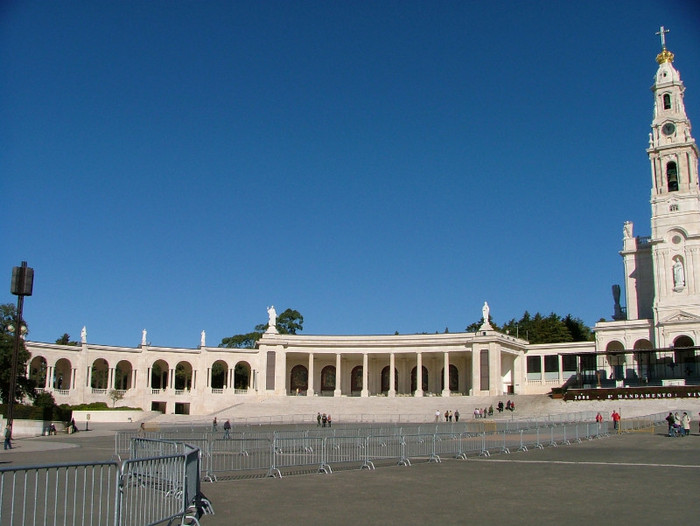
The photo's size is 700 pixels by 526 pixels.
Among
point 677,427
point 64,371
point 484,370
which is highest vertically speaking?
point 64,371

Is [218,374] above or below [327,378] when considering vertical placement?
above

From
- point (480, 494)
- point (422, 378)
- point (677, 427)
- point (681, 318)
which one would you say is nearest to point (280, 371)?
point (422, 378)

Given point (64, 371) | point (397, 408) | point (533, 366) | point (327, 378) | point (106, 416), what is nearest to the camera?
point (106, 416)

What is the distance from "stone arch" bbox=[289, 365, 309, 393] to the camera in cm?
9244

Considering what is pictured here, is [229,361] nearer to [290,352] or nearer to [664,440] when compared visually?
[290,352]

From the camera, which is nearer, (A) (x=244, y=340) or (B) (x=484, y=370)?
(B) (x=484, y=370)

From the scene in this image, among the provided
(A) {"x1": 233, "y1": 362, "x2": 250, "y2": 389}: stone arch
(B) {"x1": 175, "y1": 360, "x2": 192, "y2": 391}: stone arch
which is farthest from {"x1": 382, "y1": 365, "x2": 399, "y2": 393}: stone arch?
(B) {"x1": 175, "y1": 360, "x2": 192, "y2": 391}: stone arch

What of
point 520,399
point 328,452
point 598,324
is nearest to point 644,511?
point 328,452

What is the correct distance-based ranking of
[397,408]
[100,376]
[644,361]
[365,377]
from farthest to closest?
[100,376] < [365,377] < [644,361] < [397,408]

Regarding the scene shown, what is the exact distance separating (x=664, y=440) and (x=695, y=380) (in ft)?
117

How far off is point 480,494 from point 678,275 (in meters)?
66.5

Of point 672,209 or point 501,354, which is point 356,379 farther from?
point 672,209

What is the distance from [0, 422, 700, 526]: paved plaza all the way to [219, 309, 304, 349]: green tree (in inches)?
3619

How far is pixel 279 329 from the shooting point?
114 meters
